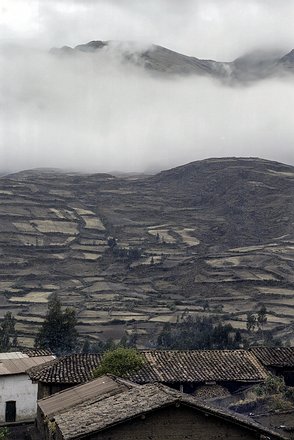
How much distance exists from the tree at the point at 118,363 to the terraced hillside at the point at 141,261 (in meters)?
53.7

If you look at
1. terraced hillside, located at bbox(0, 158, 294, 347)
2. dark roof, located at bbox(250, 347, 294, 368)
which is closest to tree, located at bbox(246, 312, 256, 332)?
terraced hillside, located at bbox(0, 158, 294, 347)

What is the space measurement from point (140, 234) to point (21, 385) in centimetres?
13409

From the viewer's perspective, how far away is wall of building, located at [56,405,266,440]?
21.1 meters

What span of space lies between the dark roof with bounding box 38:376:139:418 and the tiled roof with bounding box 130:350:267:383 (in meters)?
9.65

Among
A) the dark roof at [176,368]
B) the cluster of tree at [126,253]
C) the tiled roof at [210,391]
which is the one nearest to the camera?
the dark roof at [176,368]

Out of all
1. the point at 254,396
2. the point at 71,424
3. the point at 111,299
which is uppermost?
the point at 71,424

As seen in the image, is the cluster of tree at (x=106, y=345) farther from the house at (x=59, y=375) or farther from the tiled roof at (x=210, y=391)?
the tiled roof at (x=210, y=391)

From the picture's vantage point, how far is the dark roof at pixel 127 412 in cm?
2042

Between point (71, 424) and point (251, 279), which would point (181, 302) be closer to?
point (251, 279)

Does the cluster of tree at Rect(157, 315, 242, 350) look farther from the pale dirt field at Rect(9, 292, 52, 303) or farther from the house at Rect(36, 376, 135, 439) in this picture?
the house at Rect(36, 376, 135, 439)

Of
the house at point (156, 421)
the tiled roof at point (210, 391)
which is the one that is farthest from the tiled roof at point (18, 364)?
the house at point (156, 421)

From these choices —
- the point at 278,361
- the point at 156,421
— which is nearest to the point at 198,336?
the point at 278,361

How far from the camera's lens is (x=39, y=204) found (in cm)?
18500

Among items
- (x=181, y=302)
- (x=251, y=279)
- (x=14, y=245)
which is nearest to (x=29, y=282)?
(x=14, y=245)
